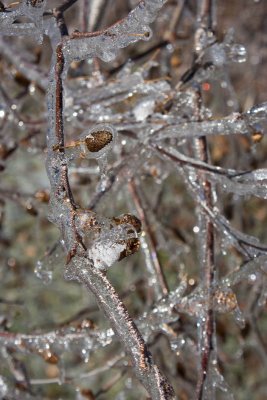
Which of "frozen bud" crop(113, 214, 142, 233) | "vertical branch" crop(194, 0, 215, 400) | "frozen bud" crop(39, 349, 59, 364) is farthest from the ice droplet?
"frozen bud" crop(113, 214, 142, 233)

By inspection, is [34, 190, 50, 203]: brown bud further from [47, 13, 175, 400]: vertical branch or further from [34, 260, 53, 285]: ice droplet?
[47, 13, 175, 400]: vertical branch

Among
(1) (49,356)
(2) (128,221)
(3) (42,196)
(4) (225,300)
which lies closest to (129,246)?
(2) (128,221)

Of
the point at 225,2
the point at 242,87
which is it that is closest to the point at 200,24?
the point at 242,87

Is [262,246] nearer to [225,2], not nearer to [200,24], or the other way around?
[200,24]

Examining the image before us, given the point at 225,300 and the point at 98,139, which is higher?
the point at 98,139

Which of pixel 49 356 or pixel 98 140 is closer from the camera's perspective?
pixel 98 140

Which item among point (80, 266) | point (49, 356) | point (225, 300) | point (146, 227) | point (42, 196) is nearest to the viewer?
point (80, 266)

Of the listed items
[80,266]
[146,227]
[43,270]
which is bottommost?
[80,266]

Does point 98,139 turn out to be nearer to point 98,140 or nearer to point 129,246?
point 98,140
